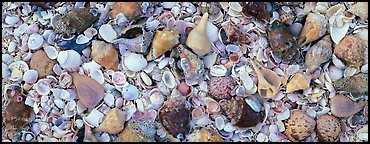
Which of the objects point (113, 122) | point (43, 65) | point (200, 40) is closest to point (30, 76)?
point (43, 65)

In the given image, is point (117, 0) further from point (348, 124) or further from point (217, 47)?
point (348, 124)

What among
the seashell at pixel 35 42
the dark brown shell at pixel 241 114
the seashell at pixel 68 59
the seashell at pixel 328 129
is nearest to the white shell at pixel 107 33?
A: the seashell at pixel 68 59

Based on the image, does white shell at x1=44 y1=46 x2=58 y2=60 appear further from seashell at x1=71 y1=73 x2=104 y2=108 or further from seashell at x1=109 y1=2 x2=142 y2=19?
seashell at x1=109 y1=2 x2=142 y2=19

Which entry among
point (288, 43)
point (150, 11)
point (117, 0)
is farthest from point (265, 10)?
point (117, 0)

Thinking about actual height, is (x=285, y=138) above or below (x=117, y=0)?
below

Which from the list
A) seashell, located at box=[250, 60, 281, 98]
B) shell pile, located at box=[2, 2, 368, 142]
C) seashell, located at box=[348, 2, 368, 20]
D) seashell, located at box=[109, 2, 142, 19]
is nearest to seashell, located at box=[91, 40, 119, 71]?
shell pile, located at box=[2, 2, 368, 142]

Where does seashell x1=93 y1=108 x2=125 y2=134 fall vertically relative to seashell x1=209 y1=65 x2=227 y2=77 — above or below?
below

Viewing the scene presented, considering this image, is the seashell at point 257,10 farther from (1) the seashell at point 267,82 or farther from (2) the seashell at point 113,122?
(2) the seashell at point 113,122
